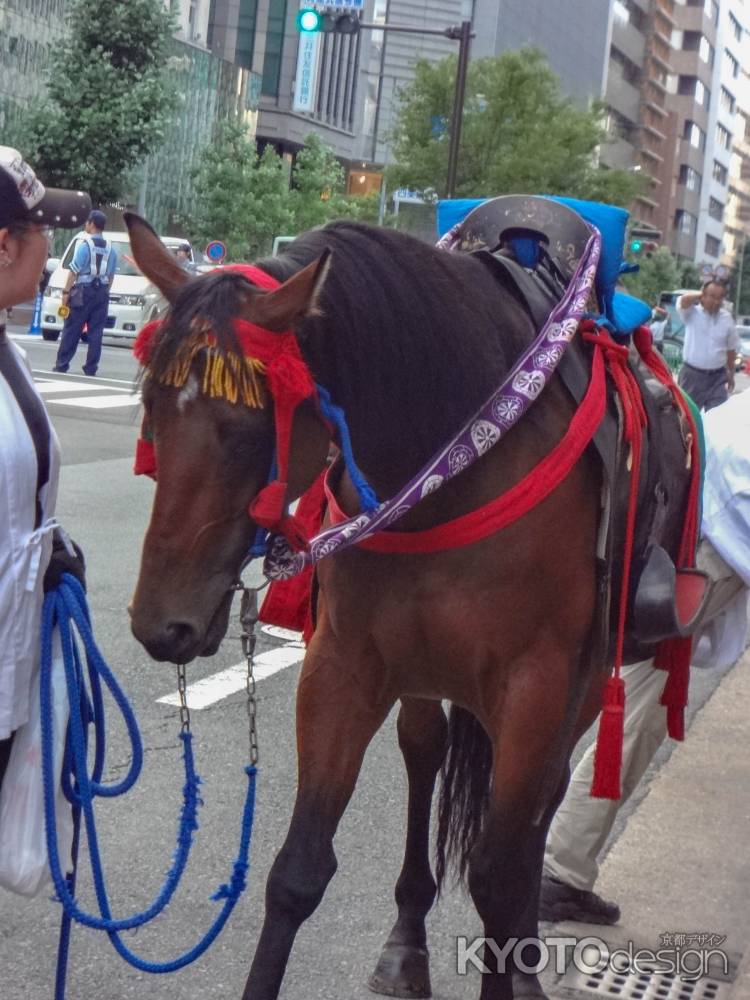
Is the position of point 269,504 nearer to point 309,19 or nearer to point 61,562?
point 61,562

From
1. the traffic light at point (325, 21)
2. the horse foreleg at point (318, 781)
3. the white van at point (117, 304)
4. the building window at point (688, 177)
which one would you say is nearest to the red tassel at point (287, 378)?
the horse foreleg at point (318, 781)

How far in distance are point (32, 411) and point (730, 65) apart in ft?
505

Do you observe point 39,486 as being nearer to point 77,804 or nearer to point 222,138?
point 77,804

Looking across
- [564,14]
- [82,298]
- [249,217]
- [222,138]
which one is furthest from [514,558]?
[564,14]

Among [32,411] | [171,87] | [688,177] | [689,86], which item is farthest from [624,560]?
[689,86]

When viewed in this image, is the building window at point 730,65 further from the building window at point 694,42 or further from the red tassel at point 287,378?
the red tassel at point 287,378

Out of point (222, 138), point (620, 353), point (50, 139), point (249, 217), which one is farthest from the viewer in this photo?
point (222, 138)

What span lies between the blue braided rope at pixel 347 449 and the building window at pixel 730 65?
149378 mm

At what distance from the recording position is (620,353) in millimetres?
3537

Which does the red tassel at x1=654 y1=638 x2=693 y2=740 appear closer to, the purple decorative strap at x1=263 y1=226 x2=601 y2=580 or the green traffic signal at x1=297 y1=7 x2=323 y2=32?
the purple decorative strap at x1=263 y1=226 x2=601 y2=580

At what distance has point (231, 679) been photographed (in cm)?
657

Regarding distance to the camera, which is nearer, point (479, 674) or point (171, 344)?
point (171, 344)

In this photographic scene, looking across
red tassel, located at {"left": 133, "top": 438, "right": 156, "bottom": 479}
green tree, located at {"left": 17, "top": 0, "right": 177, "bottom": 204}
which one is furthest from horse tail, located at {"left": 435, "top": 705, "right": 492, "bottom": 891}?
green tree, located at {"left": 17, "top": 0, "right": 177, "bottom": 204}

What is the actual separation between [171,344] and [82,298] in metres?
16.9
